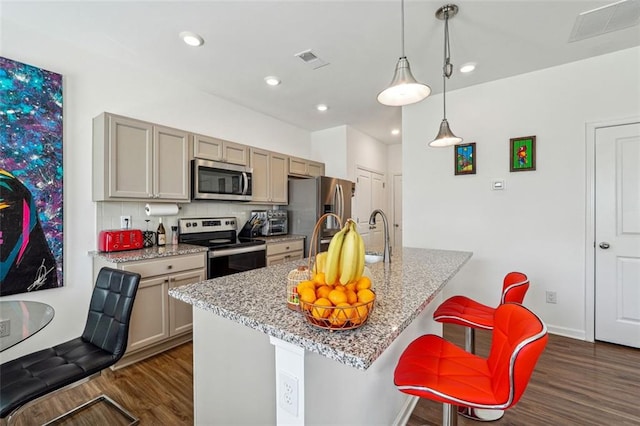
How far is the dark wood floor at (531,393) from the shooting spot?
5.65 feet

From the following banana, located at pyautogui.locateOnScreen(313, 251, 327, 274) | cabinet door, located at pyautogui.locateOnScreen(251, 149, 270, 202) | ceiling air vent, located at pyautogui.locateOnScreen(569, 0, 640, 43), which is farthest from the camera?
cabinet door, located at pyautogui.locateOnScreen(251, 149, 270, 202)

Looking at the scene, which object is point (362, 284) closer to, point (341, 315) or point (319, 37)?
point (341, 315)

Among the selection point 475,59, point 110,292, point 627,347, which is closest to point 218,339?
point 110,292

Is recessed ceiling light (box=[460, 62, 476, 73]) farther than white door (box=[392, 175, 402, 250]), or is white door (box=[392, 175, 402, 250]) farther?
white door (box=[392, 175, 402, 250])

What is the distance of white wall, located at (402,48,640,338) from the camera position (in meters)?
2.71

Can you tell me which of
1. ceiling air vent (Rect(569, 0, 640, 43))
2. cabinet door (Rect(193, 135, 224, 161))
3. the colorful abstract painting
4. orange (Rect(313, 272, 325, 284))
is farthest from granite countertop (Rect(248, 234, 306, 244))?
ceiling air vent (Rect(569, 0, 640, 43))

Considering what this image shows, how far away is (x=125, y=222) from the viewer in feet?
8.86

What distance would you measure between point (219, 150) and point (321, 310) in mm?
2862

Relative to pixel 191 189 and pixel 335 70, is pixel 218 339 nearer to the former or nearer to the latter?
pixel 191 189

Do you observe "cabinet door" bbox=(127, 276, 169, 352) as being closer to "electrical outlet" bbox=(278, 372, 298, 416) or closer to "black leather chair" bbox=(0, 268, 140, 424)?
"black leather chair" bbox=(0, 268, 140, 424)

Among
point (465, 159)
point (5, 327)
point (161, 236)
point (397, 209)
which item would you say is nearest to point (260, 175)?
point (161, 236)

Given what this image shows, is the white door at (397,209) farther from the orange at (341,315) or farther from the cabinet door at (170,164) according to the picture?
the orange at (341,315)

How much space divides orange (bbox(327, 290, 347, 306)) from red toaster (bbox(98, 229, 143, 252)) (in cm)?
239

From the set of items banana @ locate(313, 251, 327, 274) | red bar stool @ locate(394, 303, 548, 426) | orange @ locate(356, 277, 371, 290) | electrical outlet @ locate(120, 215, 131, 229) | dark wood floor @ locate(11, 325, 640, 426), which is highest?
electrical outlet @ locate(120, 215, 131, 229)
